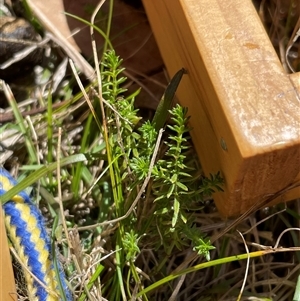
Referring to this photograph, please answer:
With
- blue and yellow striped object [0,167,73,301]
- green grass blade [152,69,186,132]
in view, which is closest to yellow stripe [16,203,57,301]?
blue and yellow striped object [0,167,73,301]

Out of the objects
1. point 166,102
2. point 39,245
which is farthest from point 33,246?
point 166,102

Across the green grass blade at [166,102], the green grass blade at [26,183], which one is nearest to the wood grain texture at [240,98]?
the green grass blade at [166,102]

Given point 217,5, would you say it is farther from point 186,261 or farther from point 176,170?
point 186,261

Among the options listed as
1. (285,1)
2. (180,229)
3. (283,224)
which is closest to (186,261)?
(180,229)

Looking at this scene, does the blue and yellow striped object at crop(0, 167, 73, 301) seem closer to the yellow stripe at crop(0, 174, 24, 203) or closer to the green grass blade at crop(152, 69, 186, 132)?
the yellow stripe at crop(0, 174, 24, 203)

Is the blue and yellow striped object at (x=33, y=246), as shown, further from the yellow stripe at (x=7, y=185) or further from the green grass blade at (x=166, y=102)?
the green grass blade at (x=166, y=102)

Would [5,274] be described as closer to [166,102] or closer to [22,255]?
[22,255]

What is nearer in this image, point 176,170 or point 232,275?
point 176,170
